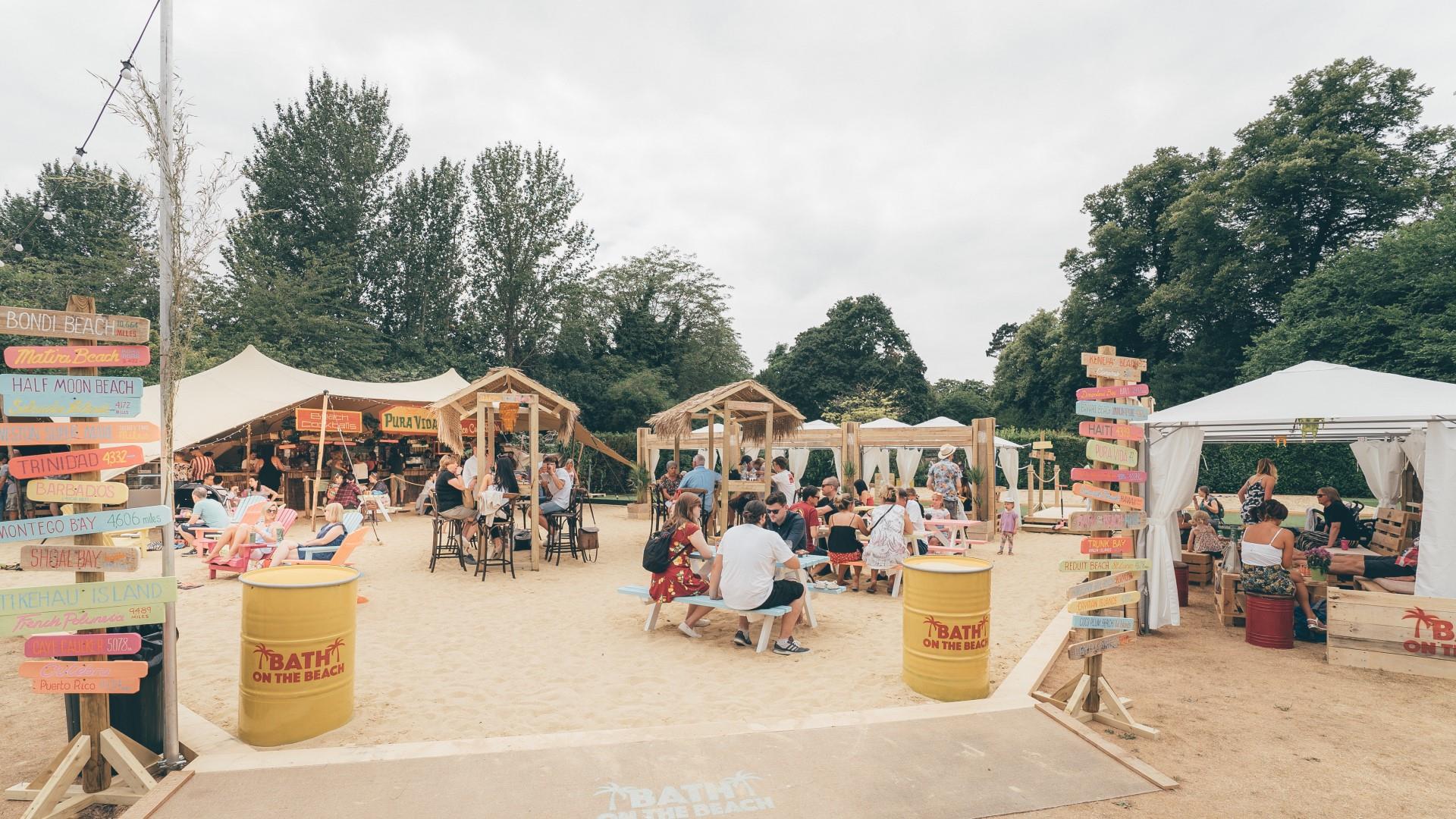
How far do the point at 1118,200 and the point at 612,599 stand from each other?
30.2 metres

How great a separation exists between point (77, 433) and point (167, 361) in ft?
1.63

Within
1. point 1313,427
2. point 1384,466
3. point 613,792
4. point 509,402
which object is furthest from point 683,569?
point 1384,466

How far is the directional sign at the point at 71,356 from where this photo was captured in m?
2.94

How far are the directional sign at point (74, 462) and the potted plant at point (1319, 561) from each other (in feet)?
35.3

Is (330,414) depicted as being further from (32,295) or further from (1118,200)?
(1118,200)

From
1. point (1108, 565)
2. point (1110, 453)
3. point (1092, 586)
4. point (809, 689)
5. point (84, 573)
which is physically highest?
point (1110, 453)

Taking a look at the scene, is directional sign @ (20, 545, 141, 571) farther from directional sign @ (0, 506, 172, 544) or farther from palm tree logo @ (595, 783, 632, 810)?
palm tree logo @ (595, 783, 632, 810)

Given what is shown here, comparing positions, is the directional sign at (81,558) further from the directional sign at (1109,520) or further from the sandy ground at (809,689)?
the directional sign at (1109,520)

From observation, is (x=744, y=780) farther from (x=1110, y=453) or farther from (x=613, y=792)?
(x=1110, y=453)

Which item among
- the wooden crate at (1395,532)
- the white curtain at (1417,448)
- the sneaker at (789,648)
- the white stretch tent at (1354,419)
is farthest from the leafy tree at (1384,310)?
the sneaker at (789,648)

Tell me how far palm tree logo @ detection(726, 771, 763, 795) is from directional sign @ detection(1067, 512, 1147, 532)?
2415mm

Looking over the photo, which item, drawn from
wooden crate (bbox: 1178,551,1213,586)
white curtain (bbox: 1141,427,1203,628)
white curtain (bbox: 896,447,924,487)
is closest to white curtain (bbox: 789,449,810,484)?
white curtain (bbox: 896,447,924,487)

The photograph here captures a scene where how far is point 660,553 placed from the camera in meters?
5.95

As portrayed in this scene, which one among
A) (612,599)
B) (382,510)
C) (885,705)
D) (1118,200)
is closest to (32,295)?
(382,510)
